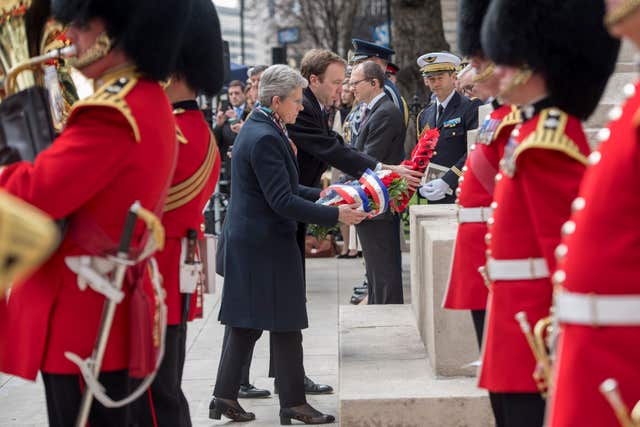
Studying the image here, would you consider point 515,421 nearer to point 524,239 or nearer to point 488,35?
point 524,239

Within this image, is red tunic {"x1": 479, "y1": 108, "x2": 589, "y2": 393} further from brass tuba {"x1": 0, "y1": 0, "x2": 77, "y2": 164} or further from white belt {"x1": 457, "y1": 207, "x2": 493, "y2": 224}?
brass tuba {"x1": 0, "y1": 0, "x2": 77, "y2": 164}

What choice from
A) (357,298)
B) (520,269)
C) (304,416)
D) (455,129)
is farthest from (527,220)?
(357,298)

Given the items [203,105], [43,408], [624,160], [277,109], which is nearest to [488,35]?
[624,160]

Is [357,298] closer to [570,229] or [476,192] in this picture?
[476,192]

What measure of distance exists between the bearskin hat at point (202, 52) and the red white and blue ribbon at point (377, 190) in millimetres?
1497

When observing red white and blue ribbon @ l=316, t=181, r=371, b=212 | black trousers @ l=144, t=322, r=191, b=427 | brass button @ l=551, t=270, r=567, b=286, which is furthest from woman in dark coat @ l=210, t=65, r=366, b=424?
brass button @ l=551, t=270, r=567, b=286

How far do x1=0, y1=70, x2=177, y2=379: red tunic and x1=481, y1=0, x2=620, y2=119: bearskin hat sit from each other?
3.53ft

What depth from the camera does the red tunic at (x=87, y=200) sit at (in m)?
3.10

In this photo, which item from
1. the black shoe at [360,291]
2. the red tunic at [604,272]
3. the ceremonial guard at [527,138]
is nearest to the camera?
the red tunic at [604,272]

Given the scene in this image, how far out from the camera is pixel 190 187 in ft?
13.5

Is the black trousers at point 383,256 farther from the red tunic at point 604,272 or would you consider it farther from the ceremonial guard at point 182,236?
the red tunic at point 604,272

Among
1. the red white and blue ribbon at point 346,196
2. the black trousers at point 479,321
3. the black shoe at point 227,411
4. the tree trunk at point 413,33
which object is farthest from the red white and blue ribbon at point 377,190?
the tree trunk at point 413,33

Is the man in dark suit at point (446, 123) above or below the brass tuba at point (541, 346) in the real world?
below

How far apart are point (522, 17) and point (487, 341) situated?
3.26 feet
